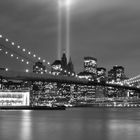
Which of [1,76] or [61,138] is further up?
[1,76]

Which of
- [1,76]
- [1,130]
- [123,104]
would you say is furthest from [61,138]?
[123,104]

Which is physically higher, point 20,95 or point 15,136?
point 20,95

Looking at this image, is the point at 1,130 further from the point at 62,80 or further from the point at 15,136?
the point at 62,80

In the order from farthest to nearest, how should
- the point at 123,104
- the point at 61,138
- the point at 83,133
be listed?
the point at 123,104
the point at 83,133
the point at 61,138

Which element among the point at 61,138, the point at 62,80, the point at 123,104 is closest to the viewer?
the point at 61,138

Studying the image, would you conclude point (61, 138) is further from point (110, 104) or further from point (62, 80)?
point (110, 104)

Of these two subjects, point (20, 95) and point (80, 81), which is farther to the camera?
point (20, 95)

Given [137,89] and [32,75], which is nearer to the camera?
[32,75]

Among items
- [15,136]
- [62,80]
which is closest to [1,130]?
[15,136]

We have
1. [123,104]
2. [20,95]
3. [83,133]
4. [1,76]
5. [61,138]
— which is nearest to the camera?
[61,138]
